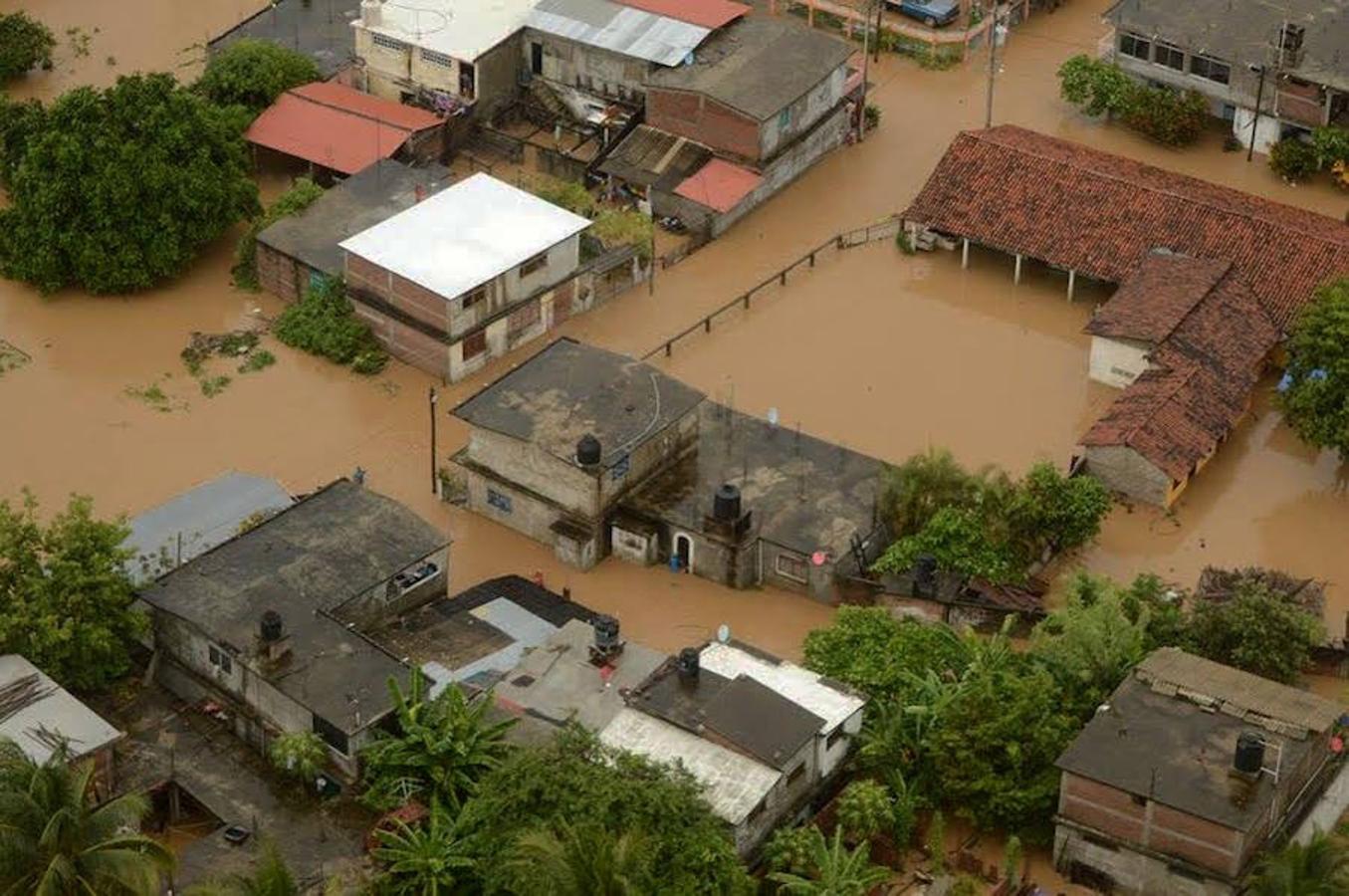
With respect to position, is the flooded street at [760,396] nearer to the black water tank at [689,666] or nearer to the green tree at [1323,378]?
the green tree at [1323,378]

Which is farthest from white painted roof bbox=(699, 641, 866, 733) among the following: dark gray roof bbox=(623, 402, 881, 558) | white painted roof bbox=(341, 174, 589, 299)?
white painted roof bbox=(341, 174, 589, 299)

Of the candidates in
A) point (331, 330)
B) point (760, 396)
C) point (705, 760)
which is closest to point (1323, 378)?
point (760, 396)

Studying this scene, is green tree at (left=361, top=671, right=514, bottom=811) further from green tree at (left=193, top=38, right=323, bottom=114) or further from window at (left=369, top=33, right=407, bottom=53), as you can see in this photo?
window at (left=369, top=33, right=407, bottom=53)

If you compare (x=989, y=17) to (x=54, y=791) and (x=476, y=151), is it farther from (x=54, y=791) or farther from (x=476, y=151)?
(x=54, y=791)

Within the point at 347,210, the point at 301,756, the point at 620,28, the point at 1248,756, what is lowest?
the point at 301,756

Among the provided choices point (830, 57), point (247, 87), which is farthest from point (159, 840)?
point (830, 57)

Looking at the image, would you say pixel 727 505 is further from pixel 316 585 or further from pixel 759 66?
pixel 759 66
